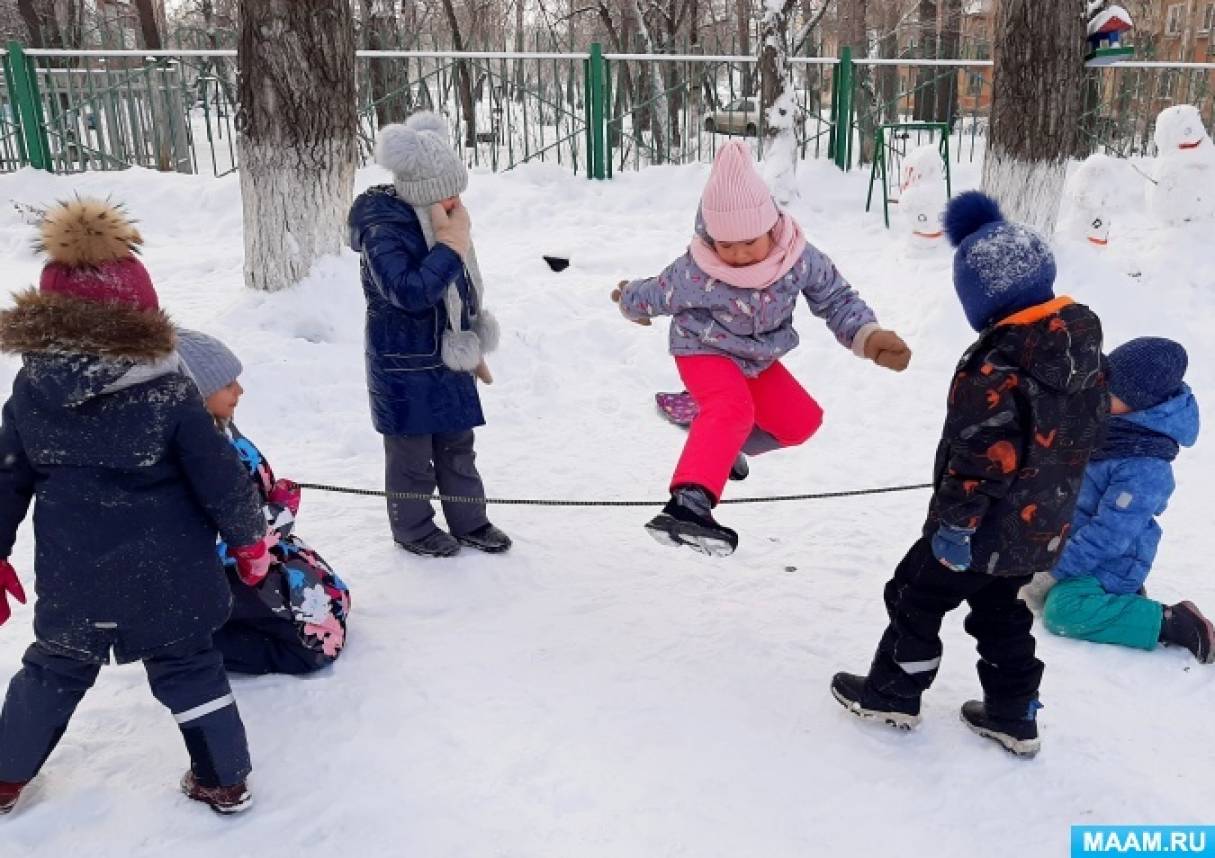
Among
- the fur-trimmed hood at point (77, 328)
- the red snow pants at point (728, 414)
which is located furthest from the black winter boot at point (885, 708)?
the fur-trimmed hood at point (77, 328)

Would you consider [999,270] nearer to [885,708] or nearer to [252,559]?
[885,708]

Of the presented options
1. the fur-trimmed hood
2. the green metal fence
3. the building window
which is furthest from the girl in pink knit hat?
the building window

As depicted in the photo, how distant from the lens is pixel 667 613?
337 cm

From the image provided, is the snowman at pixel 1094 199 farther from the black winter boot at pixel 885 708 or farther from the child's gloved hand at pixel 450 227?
the black winter boot at pixel 885 708

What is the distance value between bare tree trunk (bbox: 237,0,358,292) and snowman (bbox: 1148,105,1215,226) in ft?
21.7

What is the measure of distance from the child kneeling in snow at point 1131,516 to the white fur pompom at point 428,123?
238cm

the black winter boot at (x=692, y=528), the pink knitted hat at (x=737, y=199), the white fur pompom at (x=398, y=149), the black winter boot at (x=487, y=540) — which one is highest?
the white fur pompom at (x=398, y=149)

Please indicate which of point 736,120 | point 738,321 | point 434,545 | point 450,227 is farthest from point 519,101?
point 738,321

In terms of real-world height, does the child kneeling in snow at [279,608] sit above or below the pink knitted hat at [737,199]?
below

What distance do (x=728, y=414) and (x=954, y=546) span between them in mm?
803

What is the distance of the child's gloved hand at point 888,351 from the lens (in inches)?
113

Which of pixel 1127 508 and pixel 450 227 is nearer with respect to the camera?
pixel 1127 508

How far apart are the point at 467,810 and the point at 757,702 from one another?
94 cm

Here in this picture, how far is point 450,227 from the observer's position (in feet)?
10.9
